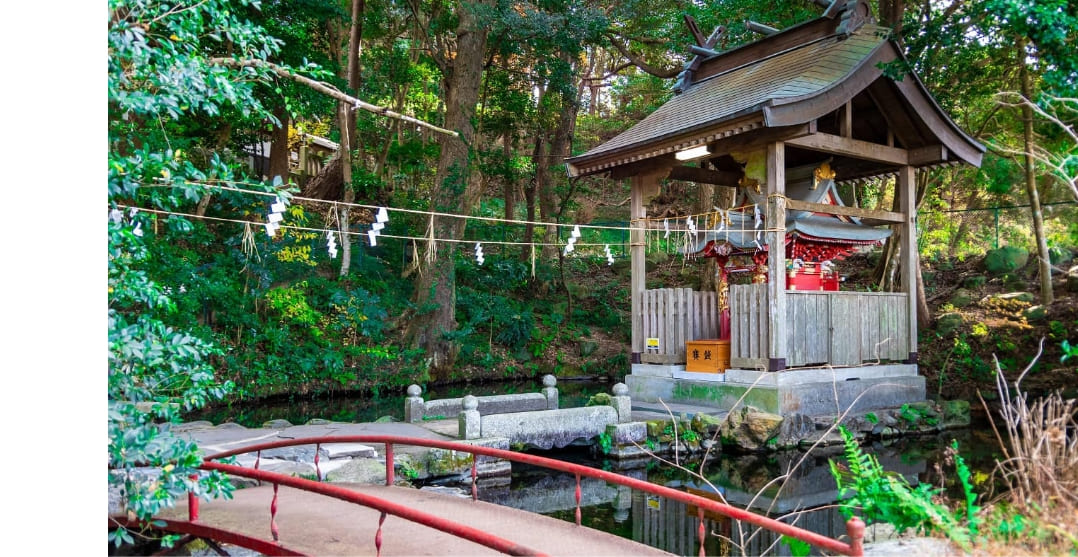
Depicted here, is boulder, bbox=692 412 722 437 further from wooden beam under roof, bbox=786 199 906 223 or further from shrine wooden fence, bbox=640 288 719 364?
wooden beam under roof, bbox=786 199 906 223

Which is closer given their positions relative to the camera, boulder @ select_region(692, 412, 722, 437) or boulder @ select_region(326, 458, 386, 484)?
boulder @ select_region(326, 458, 386, 484)

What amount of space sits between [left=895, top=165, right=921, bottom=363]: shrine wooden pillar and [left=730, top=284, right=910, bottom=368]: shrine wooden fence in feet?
1.12

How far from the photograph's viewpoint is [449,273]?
1864 cm

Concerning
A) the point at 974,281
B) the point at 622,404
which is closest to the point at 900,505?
the point at 622,404

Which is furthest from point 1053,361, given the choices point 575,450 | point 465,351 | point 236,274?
point 236,274

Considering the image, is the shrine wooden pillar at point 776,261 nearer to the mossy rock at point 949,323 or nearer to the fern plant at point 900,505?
the fern plant at point 900,505

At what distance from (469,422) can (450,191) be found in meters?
9.10

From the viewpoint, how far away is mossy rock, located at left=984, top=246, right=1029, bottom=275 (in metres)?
18.3

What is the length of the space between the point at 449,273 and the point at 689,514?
37.6ft

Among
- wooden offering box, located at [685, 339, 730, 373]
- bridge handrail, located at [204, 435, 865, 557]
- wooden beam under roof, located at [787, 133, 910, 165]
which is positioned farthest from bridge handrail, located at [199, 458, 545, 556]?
wooden beam under roof, located at [787, 133, 910, 165]

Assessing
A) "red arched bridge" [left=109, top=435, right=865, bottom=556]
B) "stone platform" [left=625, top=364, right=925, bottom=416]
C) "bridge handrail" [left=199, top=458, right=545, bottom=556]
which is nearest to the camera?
"bridge handrail" [left=199, top=458, right=545, bottom=556]

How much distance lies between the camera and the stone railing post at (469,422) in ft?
32.7

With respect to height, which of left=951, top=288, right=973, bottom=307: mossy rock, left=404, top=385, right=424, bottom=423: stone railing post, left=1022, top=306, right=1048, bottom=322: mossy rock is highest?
left=951, top=288, right=973, bottom=307: mossy rock

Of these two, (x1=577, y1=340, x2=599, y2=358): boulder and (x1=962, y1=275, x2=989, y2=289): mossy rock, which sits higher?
(x1=962, y1=275, x2=989, y2=289): mossy rock
